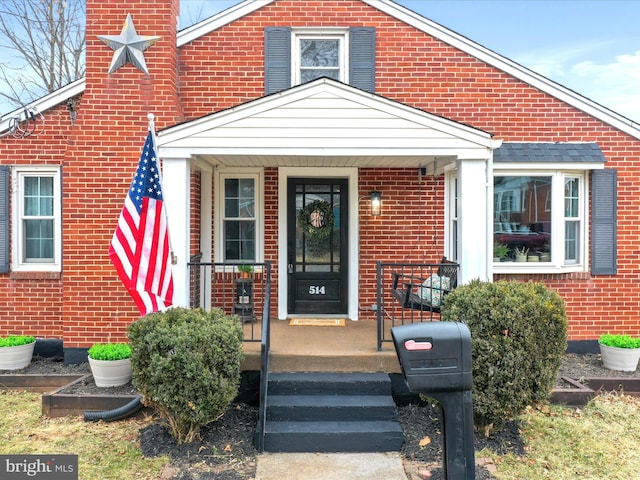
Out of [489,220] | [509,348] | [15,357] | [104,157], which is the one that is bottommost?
[15,357]

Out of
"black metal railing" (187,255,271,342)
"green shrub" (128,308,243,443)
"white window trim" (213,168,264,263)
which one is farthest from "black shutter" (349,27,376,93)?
"green shrub" (128,308,243,443)

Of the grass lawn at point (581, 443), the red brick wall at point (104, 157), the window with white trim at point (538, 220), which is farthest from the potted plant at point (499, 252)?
the red brick wall at point (104, 157)

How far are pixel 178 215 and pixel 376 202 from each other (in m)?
3.08

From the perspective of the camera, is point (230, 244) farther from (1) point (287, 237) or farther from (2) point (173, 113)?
(2) point (173, 113)

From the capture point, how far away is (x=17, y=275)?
696cm

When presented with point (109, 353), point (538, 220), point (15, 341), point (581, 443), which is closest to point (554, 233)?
point (538, 220)

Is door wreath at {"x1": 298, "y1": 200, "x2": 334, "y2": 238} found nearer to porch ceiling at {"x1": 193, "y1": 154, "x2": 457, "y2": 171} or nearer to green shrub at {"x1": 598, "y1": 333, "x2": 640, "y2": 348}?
porch ceiling at {"x1": 193, "y1": 154, "x2": 457, "y2": 171}

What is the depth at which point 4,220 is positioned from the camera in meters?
6.98

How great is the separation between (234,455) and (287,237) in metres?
3.74

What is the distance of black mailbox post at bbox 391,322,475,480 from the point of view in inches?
99.4

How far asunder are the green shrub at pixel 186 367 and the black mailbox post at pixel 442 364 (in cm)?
226

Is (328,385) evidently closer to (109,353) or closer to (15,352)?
(109,353)

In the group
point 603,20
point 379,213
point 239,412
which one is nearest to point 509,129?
point 379,213

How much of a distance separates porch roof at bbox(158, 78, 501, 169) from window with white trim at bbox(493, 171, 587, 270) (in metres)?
1.97
